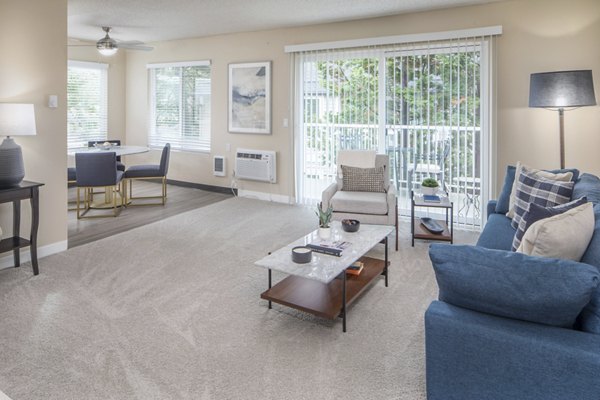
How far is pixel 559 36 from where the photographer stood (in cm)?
447

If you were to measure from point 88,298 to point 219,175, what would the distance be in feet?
14.2

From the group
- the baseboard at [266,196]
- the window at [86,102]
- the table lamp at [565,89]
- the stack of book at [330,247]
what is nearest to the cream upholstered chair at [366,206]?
the stack of book at [330,247]

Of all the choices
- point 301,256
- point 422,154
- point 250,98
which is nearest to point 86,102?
point 250,98

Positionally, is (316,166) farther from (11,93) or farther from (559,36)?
(11,93)

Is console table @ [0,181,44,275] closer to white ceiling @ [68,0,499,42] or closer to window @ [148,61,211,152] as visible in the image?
white ceiling @ [68,0,499,42]

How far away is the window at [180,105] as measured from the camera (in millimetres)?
7371

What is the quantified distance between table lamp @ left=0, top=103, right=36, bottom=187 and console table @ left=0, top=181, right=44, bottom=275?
0.09 meters

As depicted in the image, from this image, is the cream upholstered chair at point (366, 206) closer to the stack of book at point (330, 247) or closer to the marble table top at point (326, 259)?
the marble table top at point (326, 259)

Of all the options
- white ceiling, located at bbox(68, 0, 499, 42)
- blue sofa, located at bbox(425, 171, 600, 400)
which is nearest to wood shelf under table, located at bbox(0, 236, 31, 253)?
white ceiling, located at bbox(68, 0, 499, 42)

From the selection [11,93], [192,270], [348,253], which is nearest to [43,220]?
[11,93]

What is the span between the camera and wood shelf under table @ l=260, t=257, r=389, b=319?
263cm

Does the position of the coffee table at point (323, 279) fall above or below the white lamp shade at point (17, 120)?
below

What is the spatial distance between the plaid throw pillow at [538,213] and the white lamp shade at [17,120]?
3.74 m

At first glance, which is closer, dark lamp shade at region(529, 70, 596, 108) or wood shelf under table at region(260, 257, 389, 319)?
wood shelf under table at region(260, 257, 389, 319)
